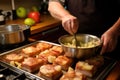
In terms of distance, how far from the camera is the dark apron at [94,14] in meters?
1.34

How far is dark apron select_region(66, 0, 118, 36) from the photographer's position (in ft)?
4.40

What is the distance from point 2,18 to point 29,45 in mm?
823

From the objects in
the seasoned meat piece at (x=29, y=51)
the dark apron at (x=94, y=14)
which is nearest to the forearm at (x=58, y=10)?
the dark apron at (x=94, y=14)

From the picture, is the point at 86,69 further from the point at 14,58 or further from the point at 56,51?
the point at 14,58

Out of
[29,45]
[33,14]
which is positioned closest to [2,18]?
[33,14]

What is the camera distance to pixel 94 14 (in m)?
1.35

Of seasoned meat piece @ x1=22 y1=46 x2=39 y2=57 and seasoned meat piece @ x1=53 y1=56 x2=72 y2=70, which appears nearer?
seasoned meat piece @ x1=53 y1=56 x2=72 y2=70

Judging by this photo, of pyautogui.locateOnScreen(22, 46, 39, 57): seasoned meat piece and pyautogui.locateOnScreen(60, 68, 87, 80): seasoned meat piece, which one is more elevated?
pyautogui.locateOnScreen(60, 68, 87, 80): seasoned meat piece

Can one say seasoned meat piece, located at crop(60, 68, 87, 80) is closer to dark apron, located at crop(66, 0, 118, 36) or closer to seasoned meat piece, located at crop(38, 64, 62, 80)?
seasoned meat piece, located at crop(38, 64, 62, 80)

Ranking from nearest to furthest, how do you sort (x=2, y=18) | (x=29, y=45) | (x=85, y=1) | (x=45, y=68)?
(x=45, y=68)
(x=29, y=45)
(x=85, y=1)
(x=2, y=18)

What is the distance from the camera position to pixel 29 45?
1188 millimetres

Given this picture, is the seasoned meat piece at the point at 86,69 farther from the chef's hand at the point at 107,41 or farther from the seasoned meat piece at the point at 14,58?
the seasoned meat piece at the point at 14,58

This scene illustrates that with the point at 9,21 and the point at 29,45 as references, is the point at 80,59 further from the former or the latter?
the point at 9,21

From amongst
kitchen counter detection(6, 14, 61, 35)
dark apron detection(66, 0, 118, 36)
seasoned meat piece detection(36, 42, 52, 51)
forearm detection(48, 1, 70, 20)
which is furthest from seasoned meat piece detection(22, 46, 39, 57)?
kitchen counter detection(6, 14, 61, 35)
